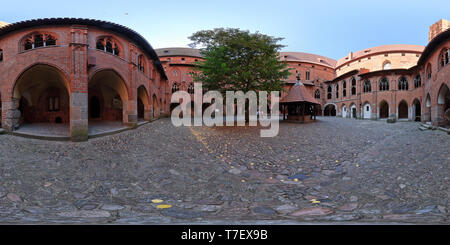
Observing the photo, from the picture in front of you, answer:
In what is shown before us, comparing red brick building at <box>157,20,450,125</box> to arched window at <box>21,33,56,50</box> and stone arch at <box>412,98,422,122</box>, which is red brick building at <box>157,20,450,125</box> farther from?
arched window at <box>21,33,56,50</box>

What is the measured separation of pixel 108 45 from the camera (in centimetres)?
1252

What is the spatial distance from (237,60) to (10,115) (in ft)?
47.6

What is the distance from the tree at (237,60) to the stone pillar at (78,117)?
7.48 metres

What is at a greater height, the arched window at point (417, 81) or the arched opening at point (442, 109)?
the arched window at point (417, 81)

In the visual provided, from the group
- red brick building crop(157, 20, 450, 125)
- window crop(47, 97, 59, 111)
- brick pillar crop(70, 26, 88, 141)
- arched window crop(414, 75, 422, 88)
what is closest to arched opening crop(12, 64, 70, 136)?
window crop(47, 97, 59, 111)

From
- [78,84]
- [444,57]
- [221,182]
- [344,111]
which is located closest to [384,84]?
[344,111]

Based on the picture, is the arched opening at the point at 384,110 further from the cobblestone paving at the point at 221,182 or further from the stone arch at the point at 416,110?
the cobblestone paving at the point at 221,182

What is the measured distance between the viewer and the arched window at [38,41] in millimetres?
11039

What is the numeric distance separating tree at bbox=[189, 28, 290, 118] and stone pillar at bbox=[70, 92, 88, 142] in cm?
748

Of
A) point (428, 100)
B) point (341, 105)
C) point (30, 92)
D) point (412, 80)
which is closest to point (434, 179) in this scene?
point (428, 100)

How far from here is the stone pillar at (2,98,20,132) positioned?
36.8 feet

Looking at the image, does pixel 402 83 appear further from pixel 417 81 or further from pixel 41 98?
pixel 41 98

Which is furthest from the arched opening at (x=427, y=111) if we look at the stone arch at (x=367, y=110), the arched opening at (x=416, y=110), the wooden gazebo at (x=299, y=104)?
the stone arch at (x=367, y=110)

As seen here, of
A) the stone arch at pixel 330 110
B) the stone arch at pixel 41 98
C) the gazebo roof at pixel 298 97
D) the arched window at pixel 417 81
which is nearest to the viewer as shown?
the stone arch at pixel 41 98
